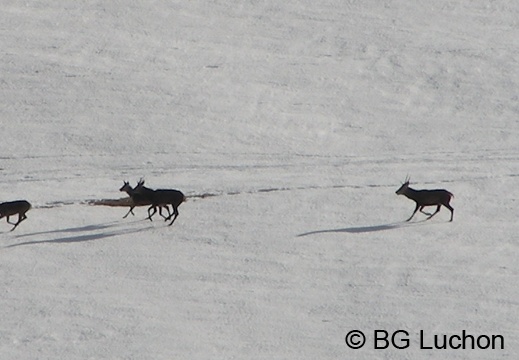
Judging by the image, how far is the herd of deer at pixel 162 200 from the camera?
61.6 ft

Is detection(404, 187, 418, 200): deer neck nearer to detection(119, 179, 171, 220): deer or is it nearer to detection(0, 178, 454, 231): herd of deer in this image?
detection(0, 178, 454, 231): herd of deer

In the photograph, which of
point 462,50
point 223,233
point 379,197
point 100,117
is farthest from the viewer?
point 462,50

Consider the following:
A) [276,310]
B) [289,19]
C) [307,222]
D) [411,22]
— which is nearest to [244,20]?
[289,19]

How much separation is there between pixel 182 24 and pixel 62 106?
22.8ft

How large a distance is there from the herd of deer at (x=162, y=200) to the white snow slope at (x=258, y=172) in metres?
0.28

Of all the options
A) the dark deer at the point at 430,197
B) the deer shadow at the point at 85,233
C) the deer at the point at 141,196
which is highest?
the dark deer at the point at 430,197

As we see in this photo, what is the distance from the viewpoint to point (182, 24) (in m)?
32.8

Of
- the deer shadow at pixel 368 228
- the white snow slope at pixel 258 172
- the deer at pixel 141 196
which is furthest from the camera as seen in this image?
the deer shadow at pixel 368 228

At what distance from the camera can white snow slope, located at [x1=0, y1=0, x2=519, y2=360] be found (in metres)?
16.0

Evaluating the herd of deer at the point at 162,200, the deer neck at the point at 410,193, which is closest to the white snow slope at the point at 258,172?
the herd of deer at the point at 162,200

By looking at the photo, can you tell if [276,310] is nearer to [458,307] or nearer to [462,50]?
[458,307]

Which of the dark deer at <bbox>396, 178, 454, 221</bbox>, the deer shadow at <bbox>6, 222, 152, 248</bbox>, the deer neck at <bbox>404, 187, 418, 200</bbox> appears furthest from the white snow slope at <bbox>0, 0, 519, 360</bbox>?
the deer neck at <bbox>404, 187, 418, 200</bbox>

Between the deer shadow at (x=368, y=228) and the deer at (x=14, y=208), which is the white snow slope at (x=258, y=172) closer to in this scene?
the deer shadow at (x=368, y=228)

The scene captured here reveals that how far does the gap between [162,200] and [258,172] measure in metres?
4.41
